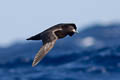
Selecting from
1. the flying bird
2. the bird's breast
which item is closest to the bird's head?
the flying bird

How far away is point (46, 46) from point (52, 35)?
931 millimetres

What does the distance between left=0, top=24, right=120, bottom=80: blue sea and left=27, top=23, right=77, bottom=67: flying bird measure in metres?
21.1

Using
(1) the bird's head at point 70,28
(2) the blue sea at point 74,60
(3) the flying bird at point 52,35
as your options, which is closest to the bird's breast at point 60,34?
(3) the flying bird at point 52,35

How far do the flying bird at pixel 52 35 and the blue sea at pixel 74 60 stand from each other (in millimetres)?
21091

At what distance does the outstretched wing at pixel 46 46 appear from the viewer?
1553 centimetres

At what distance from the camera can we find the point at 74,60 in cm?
5022

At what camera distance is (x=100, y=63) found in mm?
49062

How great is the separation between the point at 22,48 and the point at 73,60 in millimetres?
14183

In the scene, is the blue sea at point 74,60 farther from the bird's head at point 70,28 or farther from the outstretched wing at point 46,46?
the outstretched wing at point 46,46

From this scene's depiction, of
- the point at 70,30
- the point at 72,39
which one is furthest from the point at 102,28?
→ the point at 70,30

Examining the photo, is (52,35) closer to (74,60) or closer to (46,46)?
(46,46)

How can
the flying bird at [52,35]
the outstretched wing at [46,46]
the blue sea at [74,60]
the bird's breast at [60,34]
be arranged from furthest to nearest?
the blue sea at [74,60], the bird's breast at [60,34], the flying bird at [52,35], the outstretched wing at [46,46]

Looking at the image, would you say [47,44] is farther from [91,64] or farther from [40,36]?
[91,64]

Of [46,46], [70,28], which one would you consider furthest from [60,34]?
[46,46]
